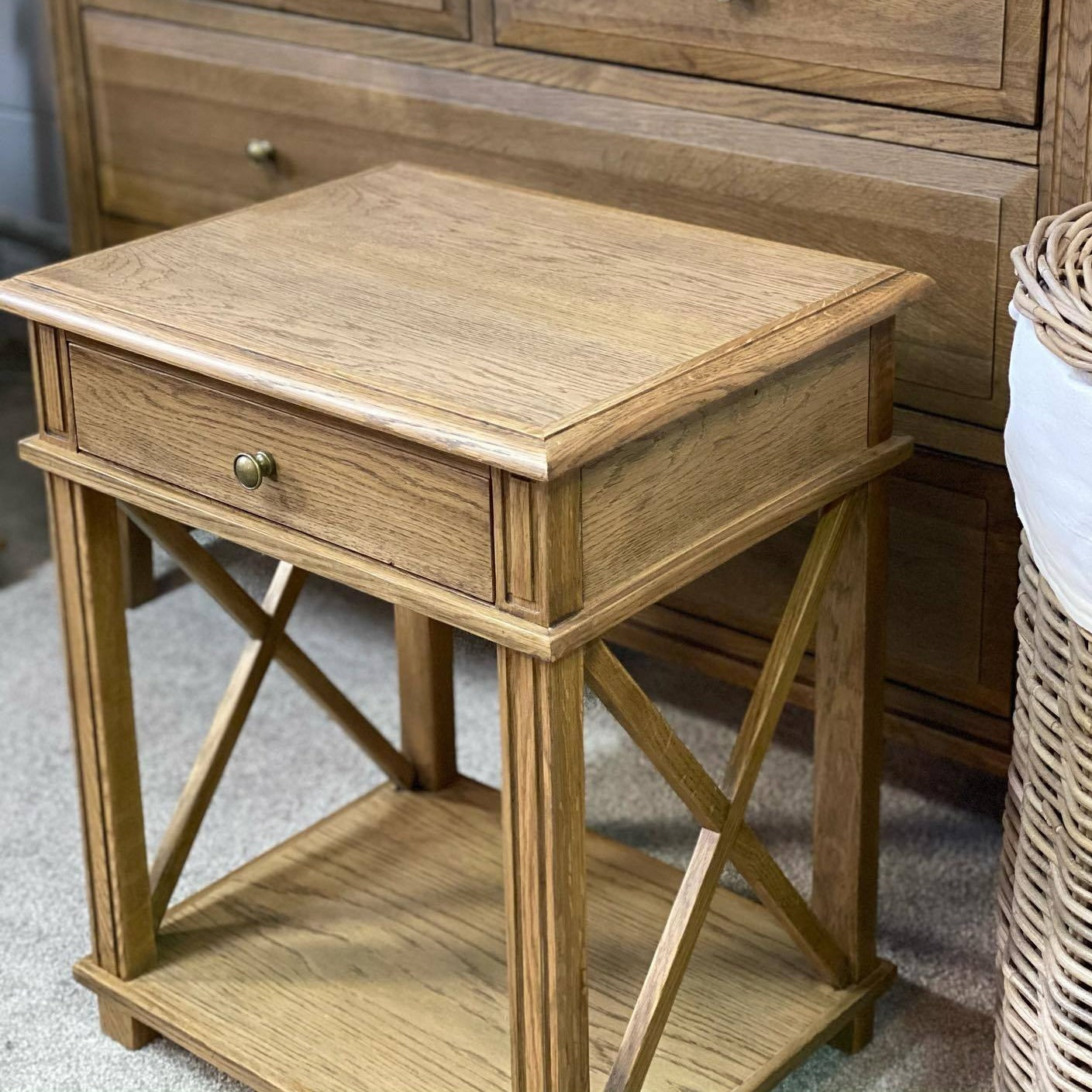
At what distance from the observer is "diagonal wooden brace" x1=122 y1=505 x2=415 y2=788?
1260 millimetres

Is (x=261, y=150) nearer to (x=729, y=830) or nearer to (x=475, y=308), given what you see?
(x=475, y=308)

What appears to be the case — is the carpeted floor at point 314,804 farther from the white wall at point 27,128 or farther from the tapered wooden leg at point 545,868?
the white wall at point 27,128

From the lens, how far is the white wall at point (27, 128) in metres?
2.17

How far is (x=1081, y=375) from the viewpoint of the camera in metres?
0.93

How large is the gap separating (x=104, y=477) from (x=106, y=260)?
15 centimetres

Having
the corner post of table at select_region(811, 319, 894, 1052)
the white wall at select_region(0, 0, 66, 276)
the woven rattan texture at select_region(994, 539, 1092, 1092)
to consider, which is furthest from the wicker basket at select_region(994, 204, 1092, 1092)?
the white wall at select_region(0, 0, 66, 276)

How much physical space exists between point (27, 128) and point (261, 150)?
28.3 inches

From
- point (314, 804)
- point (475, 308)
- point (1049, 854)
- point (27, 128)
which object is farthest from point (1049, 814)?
point (27, 128)

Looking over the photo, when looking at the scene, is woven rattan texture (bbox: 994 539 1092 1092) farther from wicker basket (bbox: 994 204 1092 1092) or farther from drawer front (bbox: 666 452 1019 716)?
drawer front (bbox: 666 452 1019 716)

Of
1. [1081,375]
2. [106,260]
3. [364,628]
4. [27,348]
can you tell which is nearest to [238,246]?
[106,260]

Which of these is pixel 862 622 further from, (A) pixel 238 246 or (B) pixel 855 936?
(A) pixel 238 246

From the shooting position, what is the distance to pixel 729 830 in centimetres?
113

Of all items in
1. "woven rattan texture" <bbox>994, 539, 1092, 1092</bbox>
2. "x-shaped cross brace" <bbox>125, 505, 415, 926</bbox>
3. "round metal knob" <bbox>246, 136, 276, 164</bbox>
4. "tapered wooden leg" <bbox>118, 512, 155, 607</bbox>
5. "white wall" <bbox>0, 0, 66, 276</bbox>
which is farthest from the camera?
"white wall" <bbox>0, 0, 66, 276</bbox>

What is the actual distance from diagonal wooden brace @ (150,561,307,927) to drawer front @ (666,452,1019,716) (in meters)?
0.39
